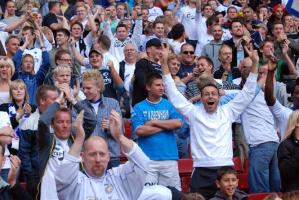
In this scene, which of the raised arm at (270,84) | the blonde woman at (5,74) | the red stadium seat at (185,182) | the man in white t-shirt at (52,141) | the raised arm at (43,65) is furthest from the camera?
the raised arm at (43,65)

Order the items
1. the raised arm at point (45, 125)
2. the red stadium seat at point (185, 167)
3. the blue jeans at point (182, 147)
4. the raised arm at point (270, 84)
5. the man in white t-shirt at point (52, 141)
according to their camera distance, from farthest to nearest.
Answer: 1. the blue jeans at point (182, 147)
2. the red stadium seat at point (185, 167)
3. the raised arm at point (270, 84)
4. the raised arm at point (45, 125)
5. the man in white t-shirt at point (52, 141)

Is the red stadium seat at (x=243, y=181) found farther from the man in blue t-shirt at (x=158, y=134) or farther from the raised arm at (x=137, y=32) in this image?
the raised arm at (x=137, y=32)

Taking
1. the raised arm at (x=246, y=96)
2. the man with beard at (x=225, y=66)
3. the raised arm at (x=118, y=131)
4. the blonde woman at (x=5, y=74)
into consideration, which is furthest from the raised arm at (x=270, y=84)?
the raised arm at (x=118, y=131)

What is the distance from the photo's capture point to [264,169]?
10.5m

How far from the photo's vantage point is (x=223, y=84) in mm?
11430

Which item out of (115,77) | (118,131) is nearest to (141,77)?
(115,77)

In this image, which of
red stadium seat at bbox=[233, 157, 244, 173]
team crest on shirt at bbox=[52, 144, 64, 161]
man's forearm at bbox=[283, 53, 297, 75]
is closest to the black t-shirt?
red stadium seat at bbox=[233, 157, 244, 173]

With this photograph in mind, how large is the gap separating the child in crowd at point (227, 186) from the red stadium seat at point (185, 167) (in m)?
1.73

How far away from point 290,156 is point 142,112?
198cm

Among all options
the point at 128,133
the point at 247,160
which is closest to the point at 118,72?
the point at 128,133

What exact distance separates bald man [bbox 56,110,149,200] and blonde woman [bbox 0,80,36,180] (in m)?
3.00

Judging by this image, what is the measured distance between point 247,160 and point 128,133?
169cm

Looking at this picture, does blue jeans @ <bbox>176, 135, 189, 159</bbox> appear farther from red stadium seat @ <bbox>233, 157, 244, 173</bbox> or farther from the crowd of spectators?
red stadium seat @ <bbox>233, 157, 244, 173</bbox>

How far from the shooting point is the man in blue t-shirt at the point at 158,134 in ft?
32.4
